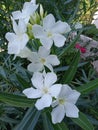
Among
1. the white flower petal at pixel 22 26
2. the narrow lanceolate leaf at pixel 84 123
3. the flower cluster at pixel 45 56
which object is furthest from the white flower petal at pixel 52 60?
the narrow lanceolate leaf at pixel 84 123

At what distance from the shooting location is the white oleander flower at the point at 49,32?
1.06 metres

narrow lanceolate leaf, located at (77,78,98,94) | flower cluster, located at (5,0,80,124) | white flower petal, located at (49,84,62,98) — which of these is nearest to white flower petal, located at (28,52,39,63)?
flower cluster, located at (5,0,80,124)

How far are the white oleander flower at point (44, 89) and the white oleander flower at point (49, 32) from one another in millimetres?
86

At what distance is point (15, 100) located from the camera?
1226 millimetres


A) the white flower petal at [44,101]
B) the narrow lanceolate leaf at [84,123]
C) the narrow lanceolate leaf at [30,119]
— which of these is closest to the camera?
the white flower petal at [44,101]

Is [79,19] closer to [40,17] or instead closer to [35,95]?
[40,17]

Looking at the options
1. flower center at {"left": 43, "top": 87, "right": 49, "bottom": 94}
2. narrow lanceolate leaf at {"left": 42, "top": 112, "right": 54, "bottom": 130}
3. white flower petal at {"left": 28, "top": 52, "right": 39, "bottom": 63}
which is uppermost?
white flower petal at {"left": 28, "top": 52, "right": 39, "bottom": 63}

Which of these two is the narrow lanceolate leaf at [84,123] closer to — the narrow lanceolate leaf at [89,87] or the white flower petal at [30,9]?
the narrow lanceolate leaf at [89,87]

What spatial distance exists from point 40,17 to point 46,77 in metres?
0.20

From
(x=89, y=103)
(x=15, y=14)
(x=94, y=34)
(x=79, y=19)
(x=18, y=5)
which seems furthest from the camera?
(x=94, y=34)

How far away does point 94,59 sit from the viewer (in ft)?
6.82

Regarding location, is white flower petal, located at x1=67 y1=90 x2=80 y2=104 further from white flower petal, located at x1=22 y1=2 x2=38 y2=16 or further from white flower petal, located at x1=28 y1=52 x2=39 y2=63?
white flower petal, located at x1=22 y1=2 x2=38 y2=16

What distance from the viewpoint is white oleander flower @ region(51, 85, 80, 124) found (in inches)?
41.9

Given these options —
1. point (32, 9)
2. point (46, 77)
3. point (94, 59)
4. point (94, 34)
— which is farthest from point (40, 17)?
point (94, 34)
